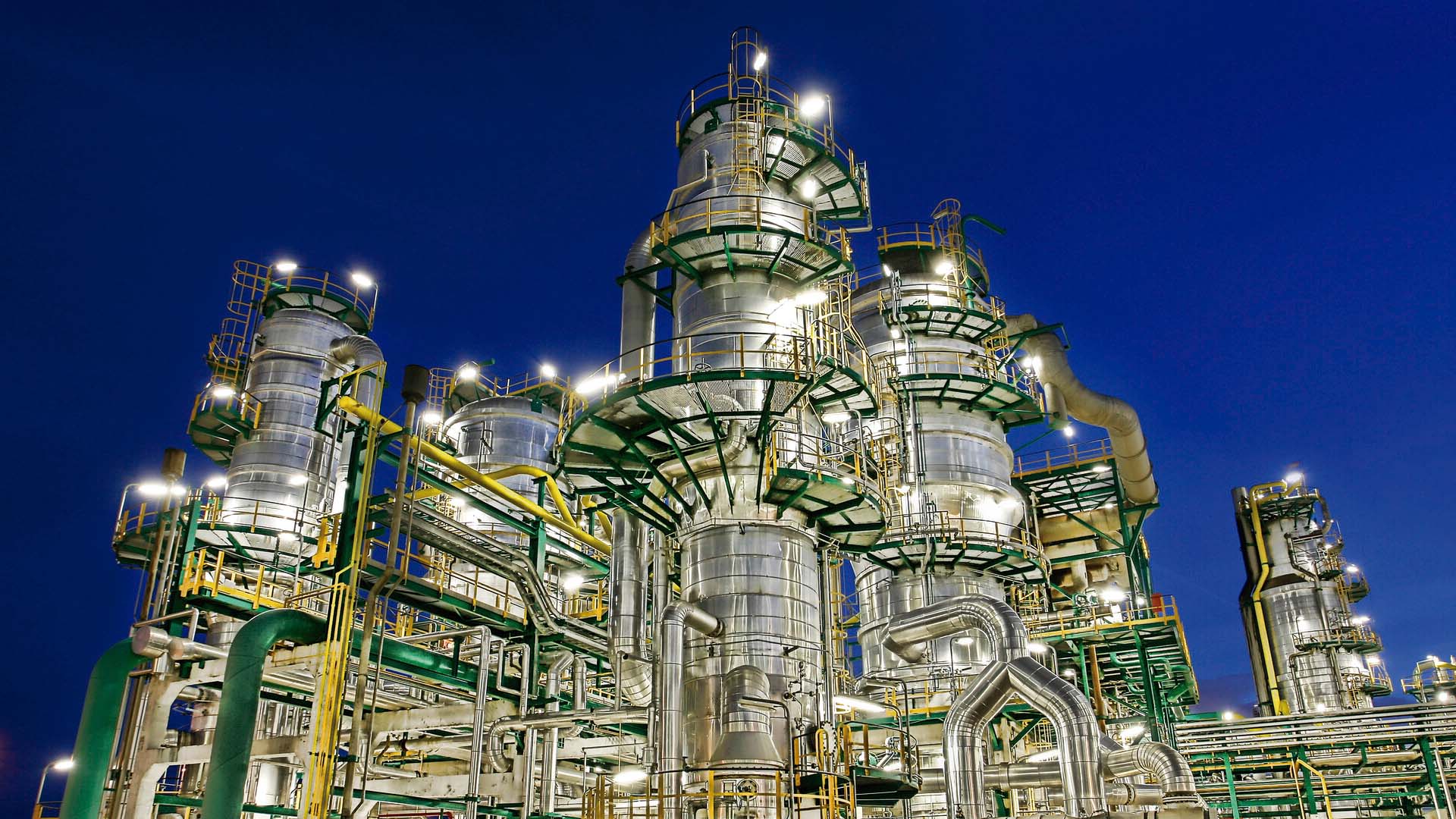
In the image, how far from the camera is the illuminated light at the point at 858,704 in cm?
2231

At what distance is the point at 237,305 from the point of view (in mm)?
38688

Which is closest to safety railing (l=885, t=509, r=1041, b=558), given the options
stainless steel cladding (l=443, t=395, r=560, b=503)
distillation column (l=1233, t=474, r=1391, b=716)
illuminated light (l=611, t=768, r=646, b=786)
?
illuminated light (l=611, t=768, r=646, b=786)

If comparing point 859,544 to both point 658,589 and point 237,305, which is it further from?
point 237,305

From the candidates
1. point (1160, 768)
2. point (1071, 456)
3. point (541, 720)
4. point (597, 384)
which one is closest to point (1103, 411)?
point (1071, 456)

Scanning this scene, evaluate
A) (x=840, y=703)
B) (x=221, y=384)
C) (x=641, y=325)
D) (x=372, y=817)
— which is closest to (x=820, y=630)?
(x=840, y=703)

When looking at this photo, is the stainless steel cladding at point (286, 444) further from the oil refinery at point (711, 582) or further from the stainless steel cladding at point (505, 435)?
the stainless steel cladding at point (505, 435)

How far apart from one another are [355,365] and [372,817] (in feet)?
31.2

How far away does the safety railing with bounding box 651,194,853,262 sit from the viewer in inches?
914

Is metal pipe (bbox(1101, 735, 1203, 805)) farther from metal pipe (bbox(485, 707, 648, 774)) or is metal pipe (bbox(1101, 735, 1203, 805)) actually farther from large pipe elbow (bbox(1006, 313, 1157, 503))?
large pipe elbow (bbox(1006, 313, 1157, 503))

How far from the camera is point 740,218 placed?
23.6 meters

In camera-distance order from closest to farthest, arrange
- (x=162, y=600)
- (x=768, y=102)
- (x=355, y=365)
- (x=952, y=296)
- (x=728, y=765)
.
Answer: (x=728, y=765) < (x=162, y=600) < (x=355, y=365) < (x=768, y=102) < (x=952, y=296)

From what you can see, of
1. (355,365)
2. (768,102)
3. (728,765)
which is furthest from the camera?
(768,102)

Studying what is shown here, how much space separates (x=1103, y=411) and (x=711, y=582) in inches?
710

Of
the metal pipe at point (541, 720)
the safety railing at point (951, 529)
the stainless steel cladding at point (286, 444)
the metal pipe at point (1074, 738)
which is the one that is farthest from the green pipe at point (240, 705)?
the safety railing at point (951, 529)
